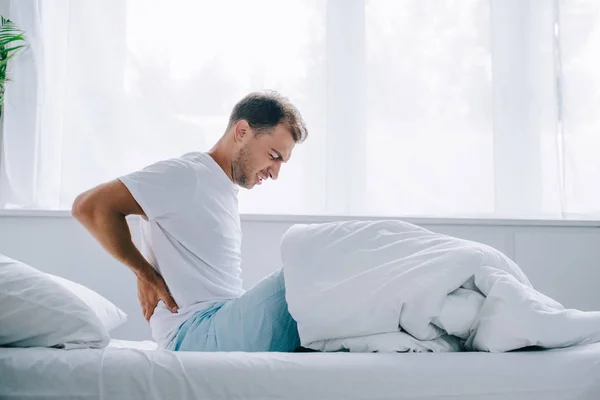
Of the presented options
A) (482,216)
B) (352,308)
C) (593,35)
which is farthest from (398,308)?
(593,35)

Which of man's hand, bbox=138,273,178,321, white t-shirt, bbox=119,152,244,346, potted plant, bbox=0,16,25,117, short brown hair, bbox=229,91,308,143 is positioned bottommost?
man's hand, bbox=138,273,178,321

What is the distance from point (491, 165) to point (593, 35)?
0.73 m

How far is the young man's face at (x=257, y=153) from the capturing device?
1.75 metres

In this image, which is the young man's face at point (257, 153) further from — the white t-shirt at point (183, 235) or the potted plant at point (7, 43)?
the potted plant at point (7, 43)

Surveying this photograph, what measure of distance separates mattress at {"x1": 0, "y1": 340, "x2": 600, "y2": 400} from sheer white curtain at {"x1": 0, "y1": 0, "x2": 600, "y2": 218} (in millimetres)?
1625

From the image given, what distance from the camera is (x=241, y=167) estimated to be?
5.73ft

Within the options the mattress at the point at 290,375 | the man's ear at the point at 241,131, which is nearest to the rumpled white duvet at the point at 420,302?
the mattress at the point at 290,375

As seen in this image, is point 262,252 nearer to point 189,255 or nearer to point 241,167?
point 241,167

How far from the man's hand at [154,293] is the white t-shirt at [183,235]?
19 mm

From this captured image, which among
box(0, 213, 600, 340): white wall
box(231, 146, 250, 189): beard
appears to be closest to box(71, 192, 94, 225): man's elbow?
box(231, 146, 250, 189): beard

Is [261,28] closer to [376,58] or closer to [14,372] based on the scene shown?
[376,58]

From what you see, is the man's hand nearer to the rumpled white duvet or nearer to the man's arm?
the man's arm

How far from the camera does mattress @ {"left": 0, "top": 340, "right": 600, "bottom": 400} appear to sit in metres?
0.98

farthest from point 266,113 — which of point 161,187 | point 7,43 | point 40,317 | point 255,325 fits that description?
point 7,43
